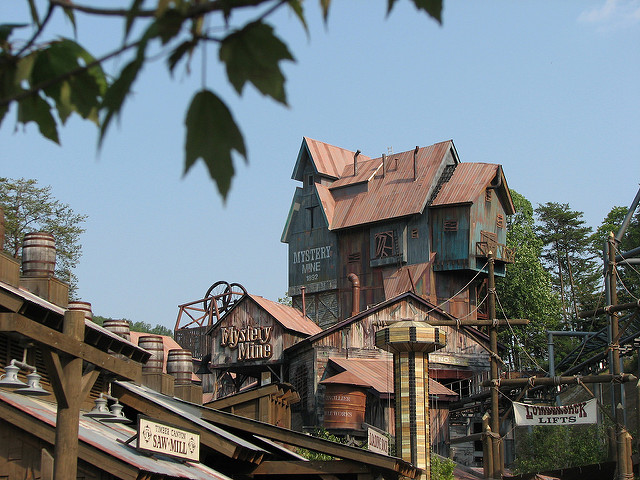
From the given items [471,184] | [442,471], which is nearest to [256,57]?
[442,471]

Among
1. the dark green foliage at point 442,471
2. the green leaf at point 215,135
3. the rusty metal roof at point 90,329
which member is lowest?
the dark green foliage at point 442,471

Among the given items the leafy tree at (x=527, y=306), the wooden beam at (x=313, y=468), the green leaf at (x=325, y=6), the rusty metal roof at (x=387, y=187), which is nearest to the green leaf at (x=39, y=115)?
the green leaf at (x=325, y=6)

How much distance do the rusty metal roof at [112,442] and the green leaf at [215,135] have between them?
1014cm

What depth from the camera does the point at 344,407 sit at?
33.6 meters

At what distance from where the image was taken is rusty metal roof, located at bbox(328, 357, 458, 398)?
3609 cm

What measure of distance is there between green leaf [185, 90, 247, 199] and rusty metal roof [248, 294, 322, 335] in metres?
40.9

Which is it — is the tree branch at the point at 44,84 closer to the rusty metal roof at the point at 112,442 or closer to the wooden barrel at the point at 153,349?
the rusty metal roof at the point at 112,442

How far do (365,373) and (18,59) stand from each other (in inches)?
1433

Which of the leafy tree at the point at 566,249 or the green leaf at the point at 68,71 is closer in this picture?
the green leaf at the point at 68,71

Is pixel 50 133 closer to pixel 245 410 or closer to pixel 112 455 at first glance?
pixel 112 455

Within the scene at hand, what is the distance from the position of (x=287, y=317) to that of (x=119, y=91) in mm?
42915

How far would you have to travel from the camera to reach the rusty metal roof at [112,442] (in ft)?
39.1

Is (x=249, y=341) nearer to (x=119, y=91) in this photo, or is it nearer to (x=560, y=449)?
(x=560, y=449)

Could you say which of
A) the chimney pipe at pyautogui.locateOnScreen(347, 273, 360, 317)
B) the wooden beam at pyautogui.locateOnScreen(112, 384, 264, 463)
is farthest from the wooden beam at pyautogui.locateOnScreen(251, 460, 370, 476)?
the chimney pipe at pyautogui.locateOnScreen(347, 273, 360, 317)
